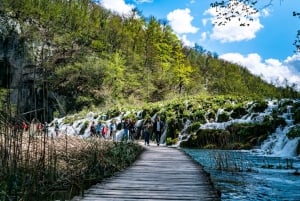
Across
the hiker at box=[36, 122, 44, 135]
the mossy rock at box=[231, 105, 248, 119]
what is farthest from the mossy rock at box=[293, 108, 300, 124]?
the hiker at box=[36, 122, 44, 135]

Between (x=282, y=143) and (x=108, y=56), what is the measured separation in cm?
4079

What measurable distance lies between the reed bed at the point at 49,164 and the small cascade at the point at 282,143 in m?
10.6

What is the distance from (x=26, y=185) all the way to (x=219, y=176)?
682 centimetres

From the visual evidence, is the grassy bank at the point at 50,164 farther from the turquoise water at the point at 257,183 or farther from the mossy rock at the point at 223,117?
the mossy rock at the point at 223,117

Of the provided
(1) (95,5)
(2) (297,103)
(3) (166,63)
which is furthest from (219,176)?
(1) (95,5)

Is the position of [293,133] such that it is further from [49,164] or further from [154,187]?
[49,164]

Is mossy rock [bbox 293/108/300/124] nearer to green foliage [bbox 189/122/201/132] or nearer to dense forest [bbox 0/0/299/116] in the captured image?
green foliage [bbox 189/122/201/132]

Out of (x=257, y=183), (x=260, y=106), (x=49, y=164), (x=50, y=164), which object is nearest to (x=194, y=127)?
(x=260, y=106)

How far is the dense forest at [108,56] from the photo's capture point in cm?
5450

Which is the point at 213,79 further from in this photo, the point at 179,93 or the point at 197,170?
the point at 197,170

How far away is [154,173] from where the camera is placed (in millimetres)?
9195

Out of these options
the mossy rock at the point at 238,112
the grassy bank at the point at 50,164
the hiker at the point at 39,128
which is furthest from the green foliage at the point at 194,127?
the hiker at the point at 39,128

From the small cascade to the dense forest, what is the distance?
75.1ft

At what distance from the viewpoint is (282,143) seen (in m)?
21.6
